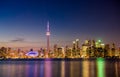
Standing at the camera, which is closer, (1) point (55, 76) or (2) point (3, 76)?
(2) point (3, 76)

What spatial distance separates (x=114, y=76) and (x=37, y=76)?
11063 mm

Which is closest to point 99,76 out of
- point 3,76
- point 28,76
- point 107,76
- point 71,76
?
point 107,76

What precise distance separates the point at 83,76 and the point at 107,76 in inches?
137

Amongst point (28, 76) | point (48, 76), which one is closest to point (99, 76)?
point (48, 76)

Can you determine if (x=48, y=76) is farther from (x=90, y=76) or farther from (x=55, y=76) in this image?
(x=90, y=76)

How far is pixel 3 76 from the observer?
41281 mm

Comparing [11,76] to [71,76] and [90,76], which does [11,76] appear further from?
[90,76]

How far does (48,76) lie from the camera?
1684 inches

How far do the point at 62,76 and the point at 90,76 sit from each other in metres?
4.10

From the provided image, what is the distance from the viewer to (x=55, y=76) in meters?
44.4

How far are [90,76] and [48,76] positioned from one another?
6.15m

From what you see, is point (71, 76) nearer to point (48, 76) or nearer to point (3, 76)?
point (48, 76)

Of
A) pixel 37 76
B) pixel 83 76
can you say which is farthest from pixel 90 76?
pixel 37 76

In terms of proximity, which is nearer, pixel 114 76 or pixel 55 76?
pixel 114 76
